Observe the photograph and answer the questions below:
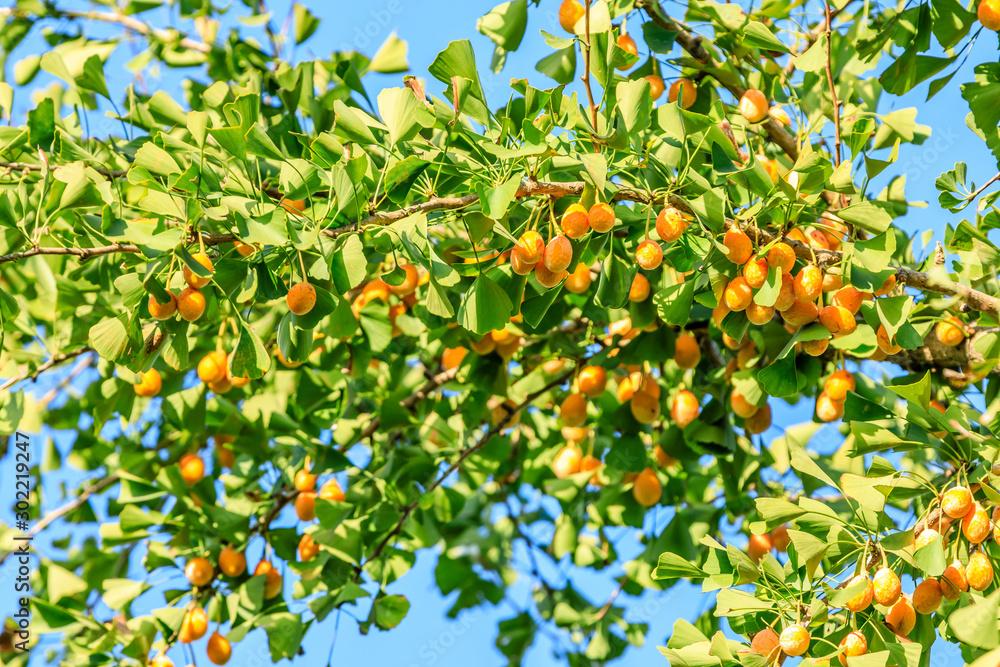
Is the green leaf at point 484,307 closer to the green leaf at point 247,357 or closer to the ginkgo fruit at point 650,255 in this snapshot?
the ginkgo fruit at point 650,255

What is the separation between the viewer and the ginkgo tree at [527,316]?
1408mm

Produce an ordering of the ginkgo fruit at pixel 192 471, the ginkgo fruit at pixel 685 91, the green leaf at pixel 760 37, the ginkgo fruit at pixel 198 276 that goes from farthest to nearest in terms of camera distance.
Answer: the ginkgo fruit at pixel 192 471
the ginkgo fruit at pixel 685 91
the green leaf at pixel 760 37
the ginkgo fruit at pixel 198 276

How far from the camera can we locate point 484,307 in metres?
1.48

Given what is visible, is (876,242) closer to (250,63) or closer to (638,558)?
(638,558)

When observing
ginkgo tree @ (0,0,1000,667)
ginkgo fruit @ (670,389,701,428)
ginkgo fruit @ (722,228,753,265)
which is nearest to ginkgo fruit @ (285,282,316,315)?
ginkgo tree @ (0,0,1000,667)

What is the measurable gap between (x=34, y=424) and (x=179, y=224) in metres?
1.40

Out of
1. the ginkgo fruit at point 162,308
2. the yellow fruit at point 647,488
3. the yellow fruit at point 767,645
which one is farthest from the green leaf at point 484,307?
the yellow fruit at point 647,488

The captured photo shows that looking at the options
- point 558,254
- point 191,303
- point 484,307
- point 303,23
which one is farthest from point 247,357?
point 303,23

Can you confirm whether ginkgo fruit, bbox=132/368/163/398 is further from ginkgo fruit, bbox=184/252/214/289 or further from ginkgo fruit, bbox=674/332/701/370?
ginkgo fruit, bbox=674/332/701/370

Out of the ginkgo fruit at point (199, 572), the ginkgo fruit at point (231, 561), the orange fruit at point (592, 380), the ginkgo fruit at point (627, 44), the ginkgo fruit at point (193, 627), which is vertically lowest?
the ginkgo fruit at point (193, 627)

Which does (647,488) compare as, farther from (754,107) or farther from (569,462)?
(754,107)

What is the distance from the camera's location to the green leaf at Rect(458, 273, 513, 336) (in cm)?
147

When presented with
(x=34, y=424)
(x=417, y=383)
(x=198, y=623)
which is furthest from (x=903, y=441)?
(x=34, y=424)

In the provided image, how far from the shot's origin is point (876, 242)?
4.58 feet
